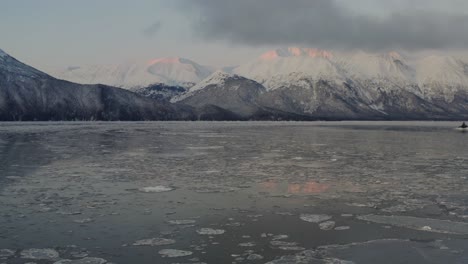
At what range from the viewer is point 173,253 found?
1396 cm

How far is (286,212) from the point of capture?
19.6 metres

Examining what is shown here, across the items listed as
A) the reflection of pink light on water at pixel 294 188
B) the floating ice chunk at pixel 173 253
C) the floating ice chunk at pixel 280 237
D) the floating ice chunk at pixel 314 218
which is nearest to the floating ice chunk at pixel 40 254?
the floating ice chunk at pixel 173 253

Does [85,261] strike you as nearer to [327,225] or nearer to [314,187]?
[327,225]

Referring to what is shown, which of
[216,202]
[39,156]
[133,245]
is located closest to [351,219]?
[216,202]

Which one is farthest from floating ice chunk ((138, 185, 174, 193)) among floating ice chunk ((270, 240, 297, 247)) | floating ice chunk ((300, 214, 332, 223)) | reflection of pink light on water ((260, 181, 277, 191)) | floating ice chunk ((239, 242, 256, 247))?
floating ice chunk ((270, 240, 297, 247))

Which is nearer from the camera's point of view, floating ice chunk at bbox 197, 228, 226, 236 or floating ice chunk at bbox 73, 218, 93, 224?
floating ice chunk at bbox 197, 228, 226, 236

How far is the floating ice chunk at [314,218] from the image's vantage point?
1830 cm

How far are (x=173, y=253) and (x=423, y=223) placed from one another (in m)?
9.74

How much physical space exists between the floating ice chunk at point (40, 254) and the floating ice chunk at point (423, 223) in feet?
37.2

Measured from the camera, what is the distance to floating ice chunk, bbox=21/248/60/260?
13.4 meters

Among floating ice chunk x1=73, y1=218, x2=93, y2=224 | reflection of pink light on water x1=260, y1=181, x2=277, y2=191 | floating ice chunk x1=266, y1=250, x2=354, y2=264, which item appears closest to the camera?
floating ice chunk x1=266, y1=250, x2=354, y2=264

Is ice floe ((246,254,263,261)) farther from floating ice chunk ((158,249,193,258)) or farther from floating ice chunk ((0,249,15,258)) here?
floating ice chunk ((0,249,15,258))

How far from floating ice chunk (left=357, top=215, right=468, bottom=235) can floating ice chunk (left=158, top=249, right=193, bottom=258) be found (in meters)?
7.89

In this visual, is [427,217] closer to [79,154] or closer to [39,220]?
[39,220]
